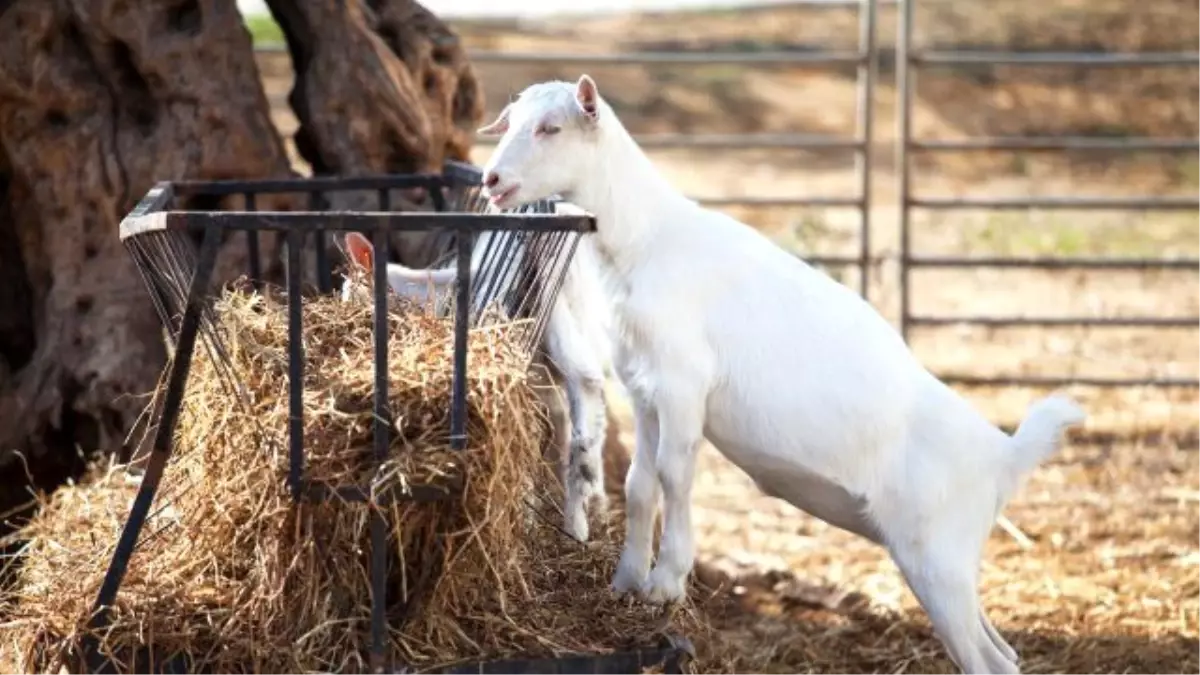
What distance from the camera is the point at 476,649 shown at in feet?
13.8

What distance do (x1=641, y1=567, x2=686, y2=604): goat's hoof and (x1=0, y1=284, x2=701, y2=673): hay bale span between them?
0.36 ft

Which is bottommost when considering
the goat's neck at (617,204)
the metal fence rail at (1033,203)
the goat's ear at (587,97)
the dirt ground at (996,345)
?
the dirt ground at (996,345)

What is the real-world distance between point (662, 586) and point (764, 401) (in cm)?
53

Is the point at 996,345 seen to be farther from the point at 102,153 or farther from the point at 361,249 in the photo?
the point at 361,249

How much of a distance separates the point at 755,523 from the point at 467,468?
148 inches

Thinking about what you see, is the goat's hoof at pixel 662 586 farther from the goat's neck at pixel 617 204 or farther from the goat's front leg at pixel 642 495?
the goat's neck at pixel 617 204

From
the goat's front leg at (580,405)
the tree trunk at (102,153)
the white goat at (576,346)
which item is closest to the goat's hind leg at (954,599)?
the white goat at (576,346)

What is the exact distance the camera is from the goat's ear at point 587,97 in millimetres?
4652

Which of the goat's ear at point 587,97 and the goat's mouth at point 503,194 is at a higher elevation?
A: the goat's ear at point 587,97

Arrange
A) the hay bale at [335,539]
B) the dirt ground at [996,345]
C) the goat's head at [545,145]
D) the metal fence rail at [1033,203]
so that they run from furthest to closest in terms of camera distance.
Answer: the metal fence rail at [1033,203]
the dirt ground at [996,345]
the goat's head at [545,145]
the hay bale at [335,539]

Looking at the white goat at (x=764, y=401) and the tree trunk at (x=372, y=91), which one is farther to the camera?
the tree trunk at (x=372, y=91)

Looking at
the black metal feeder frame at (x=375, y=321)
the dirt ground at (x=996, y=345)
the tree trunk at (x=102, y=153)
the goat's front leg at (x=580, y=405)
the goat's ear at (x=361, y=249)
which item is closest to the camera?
the black metal feeder frame at (x=375, y=321)

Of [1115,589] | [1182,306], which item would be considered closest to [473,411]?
[1115,589]

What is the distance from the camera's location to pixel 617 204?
4.92 meters
